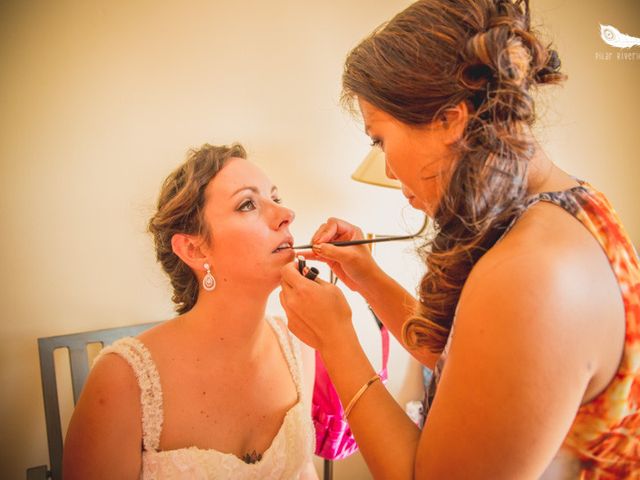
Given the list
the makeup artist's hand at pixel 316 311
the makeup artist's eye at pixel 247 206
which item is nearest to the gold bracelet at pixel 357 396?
the makeup artist's hand at pixel 316 311

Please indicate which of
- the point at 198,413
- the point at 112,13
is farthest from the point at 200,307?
the point at 112,13

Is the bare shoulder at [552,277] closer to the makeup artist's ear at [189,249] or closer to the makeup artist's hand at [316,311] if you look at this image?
the makeup artist's hand at [316,311]

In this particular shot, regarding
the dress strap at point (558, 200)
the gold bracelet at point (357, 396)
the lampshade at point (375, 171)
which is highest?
the lampshade at point (375, 171)

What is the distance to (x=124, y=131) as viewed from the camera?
1.60 m

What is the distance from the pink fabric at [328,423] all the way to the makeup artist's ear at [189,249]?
0.69 m

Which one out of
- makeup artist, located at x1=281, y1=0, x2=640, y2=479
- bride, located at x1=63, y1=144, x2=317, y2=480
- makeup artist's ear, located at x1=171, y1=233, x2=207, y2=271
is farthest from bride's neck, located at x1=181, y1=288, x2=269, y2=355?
makeup artist, located at x1=281, y1=0, x2=640, y2=479

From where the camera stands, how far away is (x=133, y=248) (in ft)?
5.43

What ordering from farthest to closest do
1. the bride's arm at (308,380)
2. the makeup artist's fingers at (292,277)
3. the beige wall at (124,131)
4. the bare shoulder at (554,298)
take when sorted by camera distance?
the beige wall at (124,131)
the bride's arm at (308,380)
the makeup artist's fingers at (292,277)
the bare shoulder at (554,298)

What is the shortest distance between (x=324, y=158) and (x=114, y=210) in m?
1.04

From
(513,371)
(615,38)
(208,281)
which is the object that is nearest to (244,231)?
(208,281)

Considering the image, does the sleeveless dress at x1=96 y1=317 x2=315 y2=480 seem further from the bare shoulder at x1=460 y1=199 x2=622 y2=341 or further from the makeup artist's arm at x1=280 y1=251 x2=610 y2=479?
the bare shoulder at x1=460 y1=199 x2=622 y2=341

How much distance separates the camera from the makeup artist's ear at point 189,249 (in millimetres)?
1221

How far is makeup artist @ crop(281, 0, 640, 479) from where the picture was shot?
0.53 m

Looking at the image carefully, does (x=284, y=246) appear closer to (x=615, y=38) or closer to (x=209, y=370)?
(x=209, y=370)
